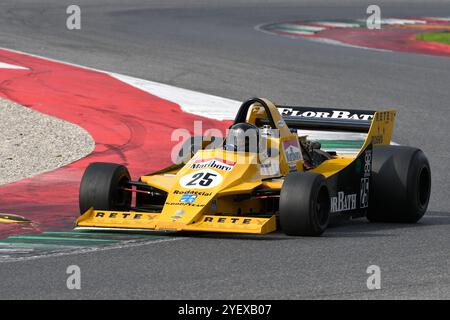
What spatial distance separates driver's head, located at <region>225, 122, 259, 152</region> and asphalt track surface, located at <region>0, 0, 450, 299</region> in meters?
0.93

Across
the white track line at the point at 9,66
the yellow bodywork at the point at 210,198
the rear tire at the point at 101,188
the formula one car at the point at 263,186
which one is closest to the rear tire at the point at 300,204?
the formula one car at the point at 263,186

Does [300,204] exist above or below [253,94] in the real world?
above

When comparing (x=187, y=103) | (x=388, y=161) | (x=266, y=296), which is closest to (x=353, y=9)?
(x=187, y=103)

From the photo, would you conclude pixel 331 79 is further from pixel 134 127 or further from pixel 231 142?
pixel 231 142

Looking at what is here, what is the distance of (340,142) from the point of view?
16.1 meters

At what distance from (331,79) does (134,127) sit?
6852mm

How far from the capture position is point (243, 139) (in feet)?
34.8

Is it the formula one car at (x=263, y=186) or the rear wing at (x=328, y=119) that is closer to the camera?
the formula one car at (x=263, y=186)

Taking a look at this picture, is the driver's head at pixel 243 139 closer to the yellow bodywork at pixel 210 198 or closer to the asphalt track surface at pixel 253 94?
the yellow bodywork at pixel 210 198

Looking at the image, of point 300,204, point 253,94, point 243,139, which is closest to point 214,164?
point 243,139

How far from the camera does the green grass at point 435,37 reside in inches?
1149

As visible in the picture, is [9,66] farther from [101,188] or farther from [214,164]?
[214,164]

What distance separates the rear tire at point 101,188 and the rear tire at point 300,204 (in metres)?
1.56

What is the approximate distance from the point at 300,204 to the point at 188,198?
93 cm
